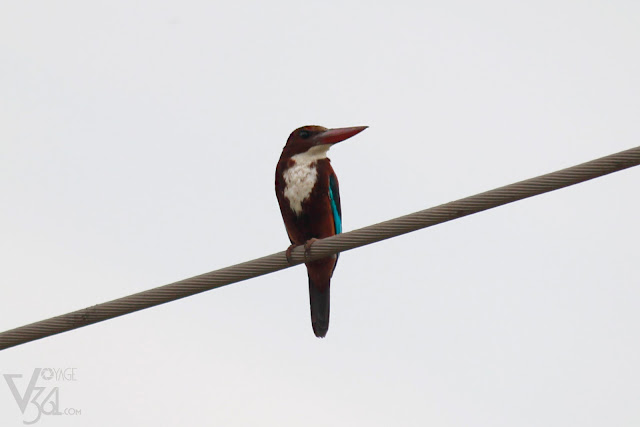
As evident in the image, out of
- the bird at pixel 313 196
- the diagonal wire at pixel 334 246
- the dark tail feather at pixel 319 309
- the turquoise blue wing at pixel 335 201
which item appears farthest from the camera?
the dark tail feather at pixel 319 309

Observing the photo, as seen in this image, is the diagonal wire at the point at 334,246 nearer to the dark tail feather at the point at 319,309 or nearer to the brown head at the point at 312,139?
the brown head at the point at 312,139

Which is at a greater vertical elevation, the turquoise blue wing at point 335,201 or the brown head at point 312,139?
the brown head at point 312,139

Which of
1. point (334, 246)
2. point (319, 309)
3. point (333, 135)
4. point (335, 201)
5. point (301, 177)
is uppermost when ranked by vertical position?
point (333, 135)

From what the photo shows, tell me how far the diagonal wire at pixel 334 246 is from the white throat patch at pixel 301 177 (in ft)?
4.56

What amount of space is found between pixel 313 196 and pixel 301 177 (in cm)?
12

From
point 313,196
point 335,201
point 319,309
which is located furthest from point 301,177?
point 319,309

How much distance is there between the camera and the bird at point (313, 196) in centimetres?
507

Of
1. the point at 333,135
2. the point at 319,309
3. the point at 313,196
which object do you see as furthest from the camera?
the point at 319,309

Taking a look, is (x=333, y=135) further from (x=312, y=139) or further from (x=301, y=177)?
(x=301, y=177)

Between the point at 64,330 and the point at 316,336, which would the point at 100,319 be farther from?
the point at 316,336

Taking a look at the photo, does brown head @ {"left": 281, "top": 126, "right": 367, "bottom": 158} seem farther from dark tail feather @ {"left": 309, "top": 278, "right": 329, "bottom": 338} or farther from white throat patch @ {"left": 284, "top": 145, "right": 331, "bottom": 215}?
dark tail feather @ {"left": 309, "top": 278, "right": 329, "bottom": 338}

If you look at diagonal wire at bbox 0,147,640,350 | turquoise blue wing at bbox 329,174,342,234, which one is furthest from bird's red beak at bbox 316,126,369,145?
diagonal wire at bbox 0,147,640,350

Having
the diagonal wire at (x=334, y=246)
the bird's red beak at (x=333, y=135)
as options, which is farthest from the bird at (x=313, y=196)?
the diagonal wire at (x=334, y=246)

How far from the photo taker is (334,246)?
141 inches
